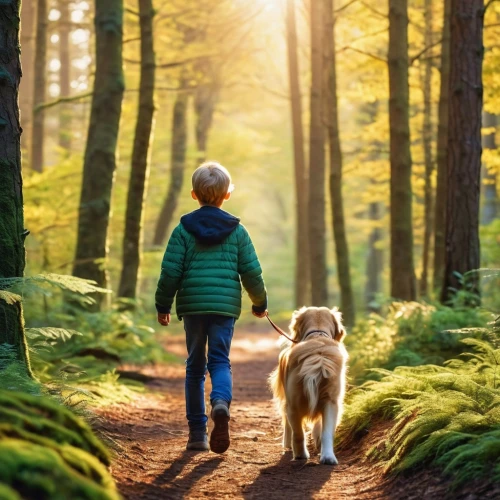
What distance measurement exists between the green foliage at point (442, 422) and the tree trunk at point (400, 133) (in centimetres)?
642

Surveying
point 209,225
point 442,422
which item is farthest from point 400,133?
point 442,422

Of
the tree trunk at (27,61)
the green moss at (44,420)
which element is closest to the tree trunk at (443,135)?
the tree trunk at (27,61)

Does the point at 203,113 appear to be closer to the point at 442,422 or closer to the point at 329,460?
the point at 329,460

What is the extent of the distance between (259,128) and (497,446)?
39.8 meters

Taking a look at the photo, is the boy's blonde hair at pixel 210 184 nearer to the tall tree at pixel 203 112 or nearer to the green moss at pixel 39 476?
the green moss at pixel 39 476

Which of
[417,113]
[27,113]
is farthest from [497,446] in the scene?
[27,113]

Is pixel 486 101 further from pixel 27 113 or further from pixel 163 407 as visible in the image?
pixel 27 113

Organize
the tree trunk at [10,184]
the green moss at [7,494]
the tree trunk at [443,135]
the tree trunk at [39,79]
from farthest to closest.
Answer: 1. the tree trunk at [39,79]
2. the tree trunk at [443,135]
3. the tree trunk at [10,184]
4. the green moss at [7,494]

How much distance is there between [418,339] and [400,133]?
15.6ft

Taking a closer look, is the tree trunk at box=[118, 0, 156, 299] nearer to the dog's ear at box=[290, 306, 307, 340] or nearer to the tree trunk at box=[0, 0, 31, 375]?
the dog's ear at box=[290, 306, 307, 340]

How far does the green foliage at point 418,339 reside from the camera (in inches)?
366

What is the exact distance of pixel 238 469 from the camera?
6105 millimetres

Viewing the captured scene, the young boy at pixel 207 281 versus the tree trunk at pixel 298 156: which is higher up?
the tree trunk at pixel 298 156

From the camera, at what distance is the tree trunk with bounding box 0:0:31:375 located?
608cm
